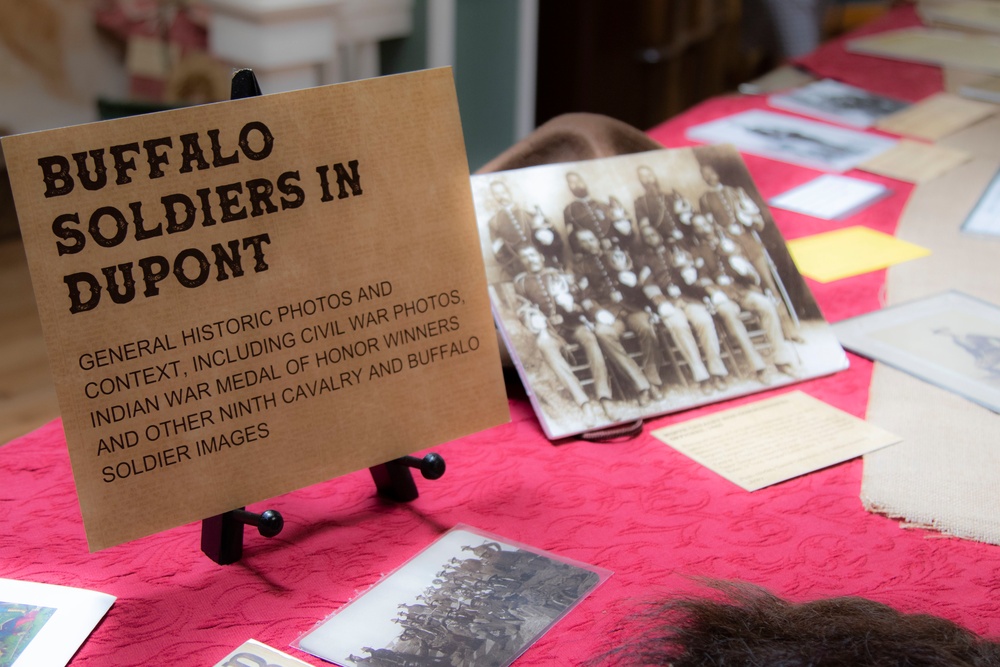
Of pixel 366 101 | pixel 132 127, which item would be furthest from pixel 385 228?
pixel 132 127

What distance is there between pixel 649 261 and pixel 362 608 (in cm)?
57

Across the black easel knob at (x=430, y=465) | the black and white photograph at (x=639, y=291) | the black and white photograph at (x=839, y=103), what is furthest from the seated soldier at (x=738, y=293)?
the black and white photograph at (x=839, y=103)

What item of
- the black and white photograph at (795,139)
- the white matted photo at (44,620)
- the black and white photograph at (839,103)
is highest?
the black and white photograph at (839,103)

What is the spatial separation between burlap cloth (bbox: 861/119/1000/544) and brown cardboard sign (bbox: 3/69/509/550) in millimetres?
413

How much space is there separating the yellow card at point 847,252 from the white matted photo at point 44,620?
3.52ft

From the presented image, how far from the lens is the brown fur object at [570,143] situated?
4.12 feet

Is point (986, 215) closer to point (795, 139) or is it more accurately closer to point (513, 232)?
point (795, 139)

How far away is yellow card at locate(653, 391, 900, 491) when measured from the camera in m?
0.98

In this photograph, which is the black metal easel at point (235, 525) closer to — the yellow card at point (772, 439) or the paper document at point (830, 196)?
the yellow card at point (772, 439)

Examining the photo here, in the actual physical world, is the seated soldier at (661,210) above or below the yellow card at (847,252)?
above

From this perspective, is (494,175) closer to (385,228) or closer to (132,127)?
(385,228)

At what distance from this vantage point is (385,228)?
2.73 ft

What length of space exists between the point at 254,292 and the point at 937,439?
0.72m

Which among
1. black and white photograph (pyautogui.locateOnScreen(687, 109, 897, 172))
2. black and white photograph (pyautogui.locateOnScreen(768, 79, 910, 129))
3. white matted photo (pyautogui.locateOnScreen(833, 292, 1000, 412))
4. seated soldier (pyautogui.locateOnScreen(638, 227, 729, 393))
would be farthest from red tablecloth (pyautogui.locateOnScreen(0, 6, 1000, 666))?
black and white photograph (pyautogui.locateOnScreen(768, 79, 910, 129))
